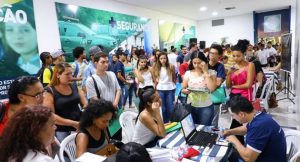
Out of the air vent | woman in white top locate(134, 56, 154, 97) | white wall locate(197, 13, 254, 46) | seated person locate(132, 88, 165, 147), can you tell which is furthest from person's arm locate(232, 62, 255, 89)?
the air vent

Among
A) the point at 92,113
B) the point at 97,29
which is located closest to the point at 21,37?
the point at 97,29

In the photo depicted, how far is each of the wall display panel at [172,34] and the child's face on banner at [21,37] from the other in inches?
238

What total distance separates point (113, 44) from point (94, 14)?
108 cm

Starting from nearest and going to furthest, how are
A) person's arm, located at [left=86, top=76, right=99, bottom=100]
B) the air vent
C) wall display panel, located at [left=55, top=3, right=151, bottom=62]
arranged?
person's arm, located at [left=86, top=76, right=99, bottom=100], wall display panel, located at [left=55, top=3, right=151, bottom=62], the air vent

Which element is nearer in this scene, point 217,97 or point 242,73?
point 242,73

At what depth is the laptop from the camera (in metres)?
2.00

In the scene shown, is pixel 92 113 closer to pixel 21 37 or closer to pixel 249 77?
pixel 249 77

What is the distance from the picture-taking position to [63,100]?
2.32 meters

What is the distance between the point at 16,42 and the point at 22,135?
3.99 meters

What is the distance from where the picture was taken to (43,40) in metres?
5.11

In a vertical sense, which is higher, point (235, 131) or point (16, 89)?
point (16, 89)

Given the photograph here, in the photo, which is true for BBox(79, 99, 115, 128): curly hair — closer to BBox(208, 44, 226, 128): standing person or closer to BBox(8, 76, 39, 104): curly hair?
BBox(8, 76, 39, 104): curly hair

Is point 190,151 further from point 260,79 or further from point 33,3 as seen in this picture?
point 33,3

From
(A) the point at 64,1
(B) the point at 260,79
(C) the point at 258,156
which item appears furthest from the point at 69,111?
(A) the point at 64,1
